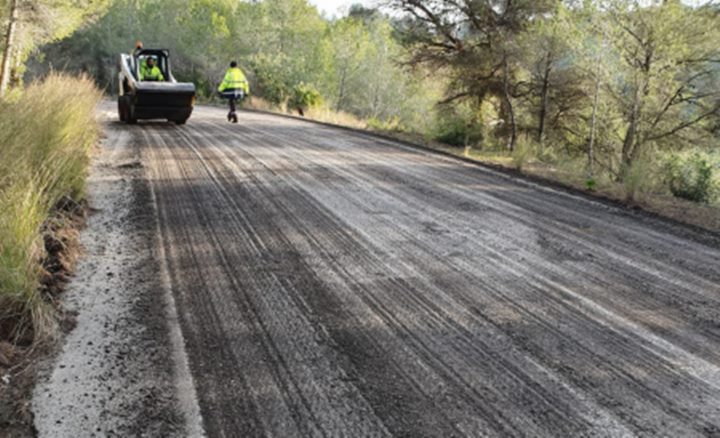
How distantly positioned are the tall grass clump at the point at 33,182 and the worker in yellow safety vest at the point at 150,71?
16.6 feet

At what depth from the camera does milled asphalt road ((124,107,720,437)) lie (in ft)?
9.37

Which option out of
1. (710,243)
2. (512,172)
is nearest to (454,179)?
(512,172)

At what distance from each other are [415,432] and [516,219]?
179 inches

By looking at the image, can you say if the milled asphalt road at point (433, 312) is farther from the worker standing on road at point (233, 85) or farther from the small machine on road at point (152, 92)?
the worker standing on road at point (233, 85)

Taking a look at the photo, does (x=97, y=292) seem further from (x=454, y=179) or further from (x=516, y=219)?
(x=454, y=179)

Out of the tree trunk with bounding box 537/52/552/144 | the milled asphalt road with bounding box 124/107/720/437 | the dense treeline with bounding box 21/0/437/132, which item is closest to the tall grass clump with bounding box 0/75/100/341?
the milled asphalt road with bounding box 124/107/720/437

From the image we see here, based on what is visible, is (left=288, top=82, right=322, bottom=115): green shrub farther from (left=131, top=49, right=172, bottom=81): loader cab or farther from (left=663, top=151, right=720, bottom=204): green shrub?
(left=663, top=151, right=720, bottom=204): green shrub

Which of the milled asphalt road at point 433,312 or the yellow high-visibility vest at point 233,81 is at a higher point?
the yellow high-visibility vest at point 233,81

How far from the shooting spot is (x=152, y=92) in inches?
517

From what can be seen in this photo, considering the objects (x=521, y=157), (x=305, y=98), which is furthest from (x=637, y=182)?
(x=305, y=98)

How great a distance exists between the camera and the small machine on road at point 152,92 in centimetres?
1315

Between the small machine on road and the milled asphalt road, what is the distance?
6.31 m

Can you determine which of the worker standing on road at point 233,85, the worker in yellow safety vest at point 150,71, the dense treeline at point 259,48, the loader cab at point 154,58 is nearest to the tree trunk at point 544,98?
the worker standing on road at point 233,85

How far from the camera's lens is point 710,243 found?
6.33 metres
